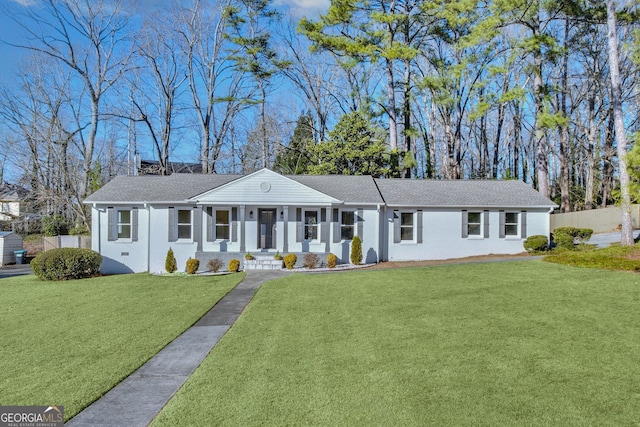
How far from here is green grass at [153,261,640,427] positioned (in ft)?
13.1

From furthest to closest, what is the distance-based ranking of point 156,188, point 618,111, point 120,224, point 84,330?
point 156,188 < point 120,224 < point 618,111 < point 84,330

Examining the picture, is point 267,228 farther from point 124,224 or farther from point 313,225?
point 124,224

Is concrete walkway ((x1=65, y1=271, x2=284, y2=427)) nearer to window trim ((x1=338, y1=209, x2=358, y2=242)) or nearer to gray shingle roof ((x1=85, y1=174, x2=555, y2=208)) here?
window trim ((x1=338, y1=209, x2=358, y2=242))

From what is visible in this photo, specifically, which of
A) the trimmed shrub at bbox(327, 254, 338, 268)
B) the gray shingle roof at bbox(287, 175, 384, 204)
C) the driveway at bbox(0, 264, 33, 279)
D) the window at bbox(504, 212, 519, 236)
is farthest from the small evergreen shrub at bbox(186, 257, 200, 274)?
the window at bbox(504, 212, 519, 236)

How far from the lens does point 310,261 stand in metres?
16.2

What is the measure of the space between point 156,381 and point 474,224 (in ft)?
53.2

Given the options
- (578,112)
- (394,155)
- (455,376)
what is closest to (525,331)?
(455,376)

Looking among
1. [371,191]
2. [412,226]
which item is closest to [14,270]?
[371,191]

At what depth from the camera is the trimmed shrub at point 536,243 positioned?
17156mm

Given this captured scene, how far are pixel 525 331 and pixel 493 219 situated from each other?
1253cm

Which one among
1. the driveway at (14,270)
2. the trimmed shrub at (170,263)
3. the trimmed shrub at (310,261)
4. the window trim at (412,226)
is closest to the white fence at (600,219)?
the window trim at (412,226)

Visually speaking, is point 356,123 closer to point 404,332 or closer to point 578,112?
point 404,332

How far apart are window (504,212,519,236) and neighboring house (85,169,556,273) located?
5cm

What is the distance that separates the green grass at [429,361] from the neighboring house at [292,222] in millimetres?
7473
